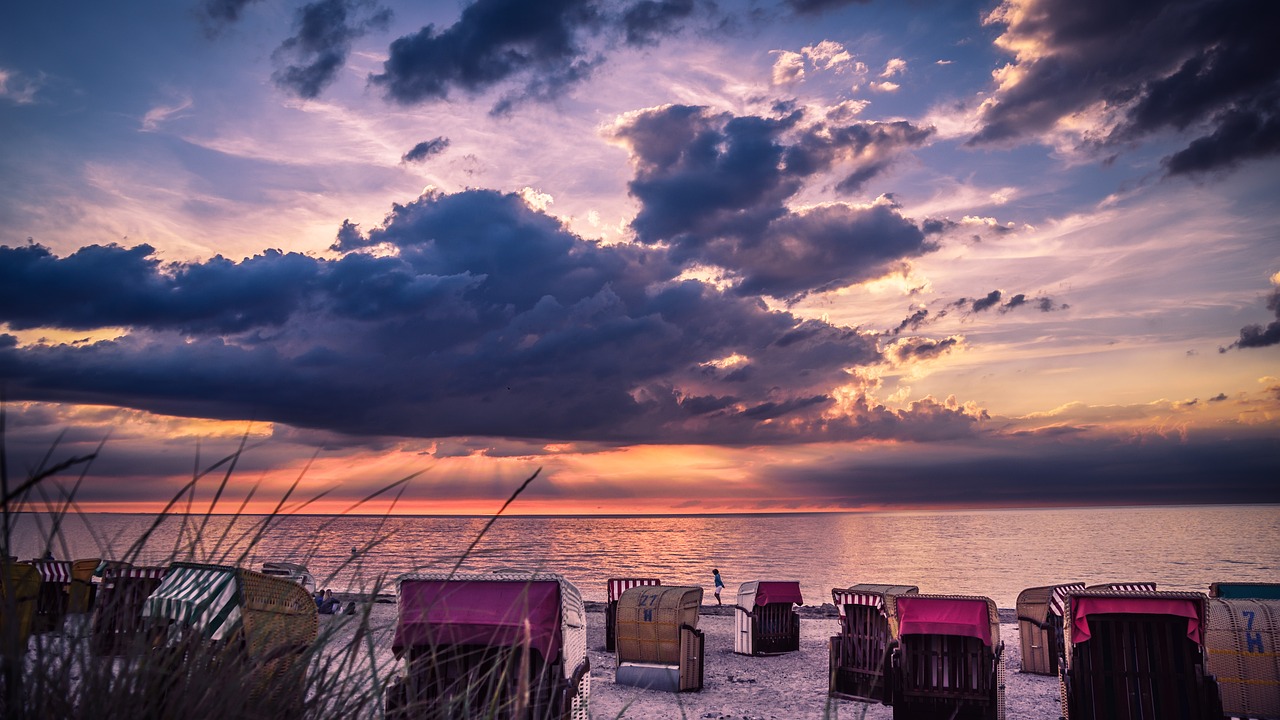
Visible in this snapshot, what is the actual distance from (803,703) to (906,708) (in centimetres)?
318

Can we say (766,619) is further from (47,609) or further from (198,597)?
(198,597)

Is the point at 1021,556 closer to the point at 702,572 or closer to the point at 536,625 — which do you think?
the point at 702,572

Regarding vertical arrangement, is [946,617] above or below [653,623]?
above

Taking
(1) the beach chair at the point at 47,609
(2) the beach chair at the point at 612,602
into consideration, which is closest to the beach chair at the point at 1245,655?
(1) the beach chair at the point at 47,609

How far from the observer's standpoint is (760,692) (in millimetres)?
17078

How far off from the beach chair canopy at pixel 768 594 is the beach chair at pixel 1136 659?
11170 mm

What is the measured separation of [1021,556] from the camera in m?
84.5

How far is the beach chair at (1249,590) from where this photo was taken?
15.4 metres

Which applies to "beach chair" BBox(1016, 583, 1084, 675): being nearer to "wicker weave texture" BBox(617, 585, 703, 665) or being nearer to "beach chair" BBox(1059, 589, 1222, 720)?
"beach chair" BBox(1059, 589, 1222, 720)

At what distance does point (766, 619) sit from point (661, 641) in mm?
6404

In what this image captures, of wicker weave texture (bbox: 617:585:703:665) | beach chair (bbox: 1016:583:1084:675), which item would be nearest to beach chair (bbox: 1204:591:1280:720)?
beach chair (bbox: 1016:583:1084:675)

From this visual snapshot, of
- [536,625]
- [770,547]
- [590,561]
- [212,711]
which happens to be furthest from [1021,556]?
[212,711]

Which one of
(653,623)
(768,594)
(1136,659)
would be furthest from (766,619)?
(1136,659)

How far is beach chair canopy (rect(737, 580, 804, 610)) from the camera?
72.8 feet
